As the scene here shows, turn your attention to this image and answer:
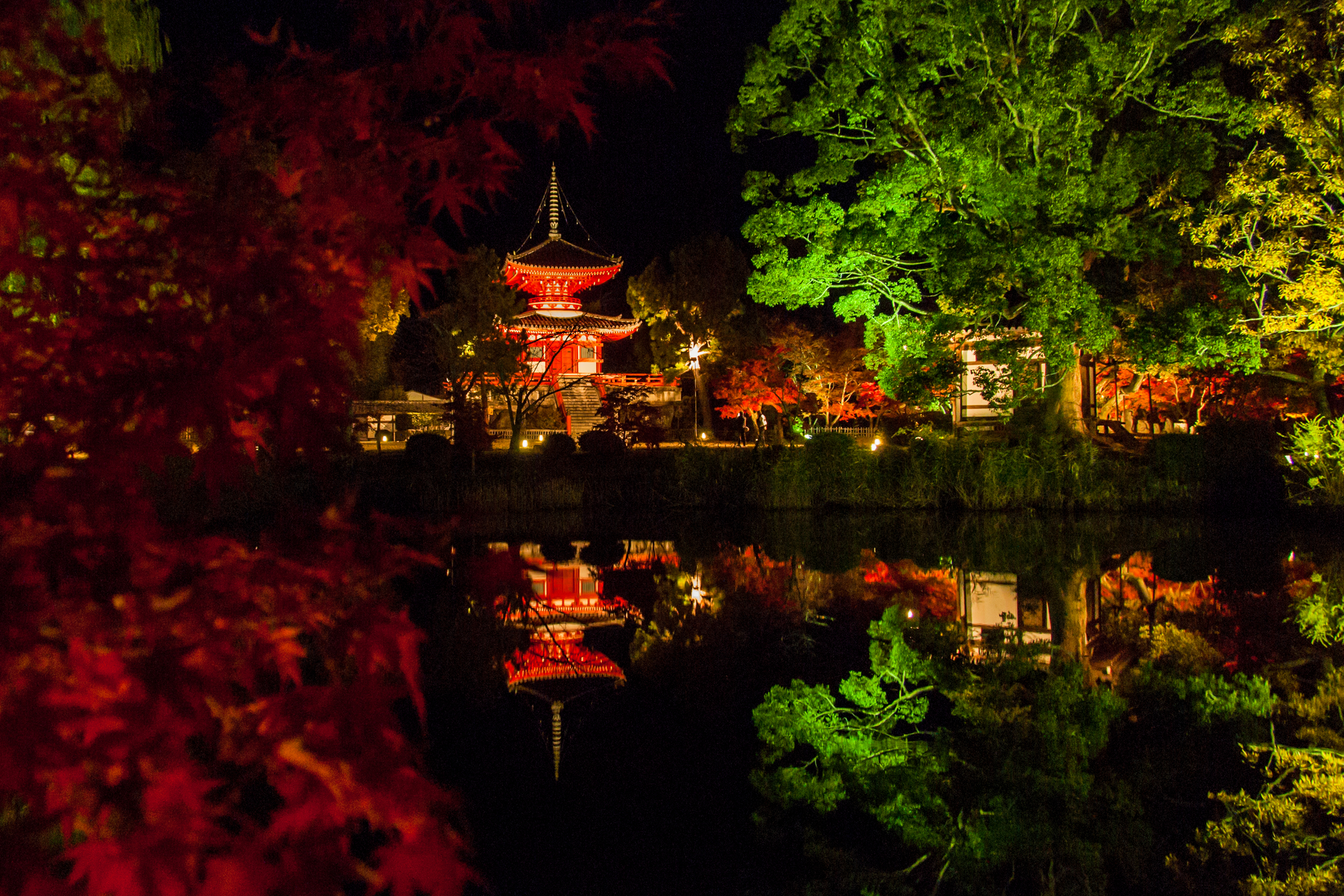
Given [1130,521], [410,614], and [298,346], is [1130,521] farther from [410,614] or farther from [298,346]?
[298,346]

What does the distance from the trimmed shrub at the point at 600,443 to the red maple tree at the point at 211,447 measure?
13.6m

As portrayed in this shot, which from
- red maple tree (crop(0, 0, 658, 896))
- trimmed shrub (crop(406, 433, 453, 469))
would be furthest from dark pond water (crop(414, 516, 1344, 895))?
trimmed shrub (crop(406, 433, 453, 469))

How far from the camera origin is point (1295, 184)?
11375 mm

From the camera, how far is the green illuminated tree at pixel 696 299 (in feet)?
87.7

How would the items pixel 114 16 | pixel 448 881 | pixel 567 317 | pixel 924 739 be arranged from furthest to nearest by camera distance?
pixel 567 317, pixel 114 16, pixel 924 739, pixel 448 881

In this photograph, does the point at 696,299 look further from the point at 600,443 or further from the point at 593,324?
the point at 600,443

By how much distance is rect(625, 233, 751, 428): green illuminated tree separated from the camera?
26719mm

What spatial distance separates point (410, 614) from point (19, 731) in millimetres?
5446

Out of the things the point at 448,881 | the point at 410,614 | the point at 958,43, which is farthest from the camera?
the point at 958,43

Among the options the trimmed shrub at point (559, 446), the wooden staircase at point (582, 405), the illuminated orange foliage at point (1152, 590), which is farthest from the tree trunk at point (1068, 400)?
the wooden staircase at point (582, 405)

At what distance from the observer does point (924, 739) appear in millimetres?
4438

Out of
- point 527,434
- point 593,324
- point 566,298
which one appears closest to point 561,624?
point 527,434

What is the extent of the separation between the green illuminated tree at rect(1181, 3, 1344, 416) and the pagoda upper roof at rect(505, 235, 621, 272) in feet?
72.7

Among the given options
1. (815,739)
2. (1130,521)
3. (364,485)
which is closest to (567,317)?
(364,485)
